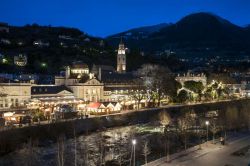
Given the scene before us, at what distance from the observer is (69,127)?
46.5 metres

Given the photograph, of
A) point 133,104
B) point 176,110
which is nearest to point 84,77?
point 133,104

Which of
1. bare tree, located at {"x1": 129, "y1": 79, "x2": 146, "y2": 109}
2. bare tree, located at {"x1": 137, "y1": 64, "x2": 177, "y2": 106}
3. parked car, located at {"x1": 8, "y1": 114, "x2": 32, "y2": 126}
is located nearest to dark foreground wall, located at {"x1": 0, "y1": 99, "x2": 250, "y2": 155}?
parked car, located at {"x1": 8, "y1": 114, "x2": 32, "y2": 126}

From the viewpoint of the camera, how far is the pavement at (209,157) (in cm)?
2972

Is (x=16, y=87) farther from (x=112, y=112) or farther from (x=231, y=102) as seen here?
(x=231, y=102)

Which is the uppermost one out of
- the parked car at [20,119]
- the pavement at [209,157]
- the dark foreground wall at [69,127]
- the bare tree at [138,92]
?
the bare tree at [138,92]

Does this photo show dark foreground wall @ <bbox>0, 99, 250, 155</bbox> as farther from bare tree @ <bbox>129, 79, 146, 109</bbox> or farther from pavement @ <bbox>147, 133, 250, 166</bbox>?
pavement @ <bbox>147, 133, 250, 166</bbox>

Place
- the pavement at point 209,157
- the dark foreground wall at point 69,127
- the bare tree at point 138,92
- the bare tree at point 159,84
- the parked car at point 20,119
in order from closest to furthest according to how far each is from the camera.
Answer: the pavement at point 209,157, the dark foreground wall at point 69,127, the parked car at point 20,119, the bare tree at point 138,92, the bare tree at point 159,84

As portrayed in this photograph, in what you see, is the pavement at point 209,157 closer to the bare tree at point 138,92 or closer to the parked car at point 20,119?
the parked car at point 20,119

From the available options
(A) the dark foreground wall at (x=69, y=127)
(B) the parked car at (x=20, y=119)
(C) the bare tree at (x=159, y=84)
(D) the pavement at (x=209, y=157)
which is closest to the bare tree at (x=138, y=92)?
Answer: (C) the bare tree at (x=159, y=84)

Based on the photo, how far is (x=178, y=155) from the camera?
32062mm

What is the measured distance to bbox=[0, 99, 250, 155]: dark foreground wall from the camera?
127 ft

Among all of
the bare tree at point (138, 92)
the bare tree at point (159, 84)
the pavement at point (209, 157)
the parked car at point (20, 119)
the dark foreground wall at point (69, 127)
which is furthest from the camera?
the bare tree at point (159, 84)

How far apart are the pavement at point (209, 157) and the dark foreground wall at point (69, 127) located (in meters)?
14.7

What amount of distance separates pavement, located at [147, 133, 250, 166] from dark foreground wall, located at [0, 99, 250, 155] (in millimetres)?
14741
